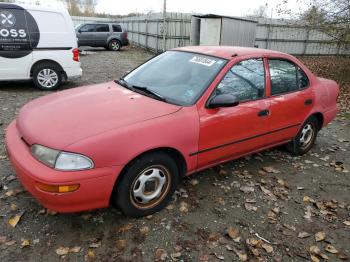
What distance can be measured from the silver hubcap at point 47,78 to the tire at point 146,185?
6.06 meters

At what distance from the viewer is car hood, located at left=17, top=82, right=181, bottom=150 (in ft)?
9.31

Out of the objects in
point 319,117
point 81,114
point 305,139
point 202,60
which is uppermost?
point 202,60

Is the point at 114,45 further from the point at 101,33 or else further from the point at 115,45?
the point at 101,33

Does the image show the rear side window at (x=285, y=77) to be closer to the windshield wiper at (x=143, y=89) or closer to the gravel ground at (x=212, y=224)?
the gravel ground at (x=212, y=224)

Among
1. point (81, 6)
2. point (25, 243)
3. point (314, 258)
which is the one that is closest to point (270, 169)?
point (314, 258)

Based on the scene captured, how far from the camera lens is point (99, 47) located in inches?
826

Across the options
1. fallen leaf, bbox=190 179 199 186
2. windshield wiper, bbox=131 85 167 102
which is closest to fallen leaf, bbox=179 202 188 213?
fallen leaf, bbox=190 179 199 186

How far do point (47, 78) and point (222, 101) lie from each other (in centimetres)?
621

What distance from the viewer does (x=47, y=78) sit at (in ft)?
26.9

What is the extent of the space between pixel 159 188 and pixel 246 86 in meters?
1.67

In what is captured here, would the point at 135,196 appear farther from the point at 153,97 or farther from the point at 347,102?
the point at 347,102

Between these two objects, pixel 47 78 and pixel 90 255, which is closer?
pixel 90 255

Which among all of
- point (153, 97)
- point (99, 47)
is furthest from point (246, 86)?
point (99, 47)

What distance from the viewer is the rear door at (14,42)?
731 cm
